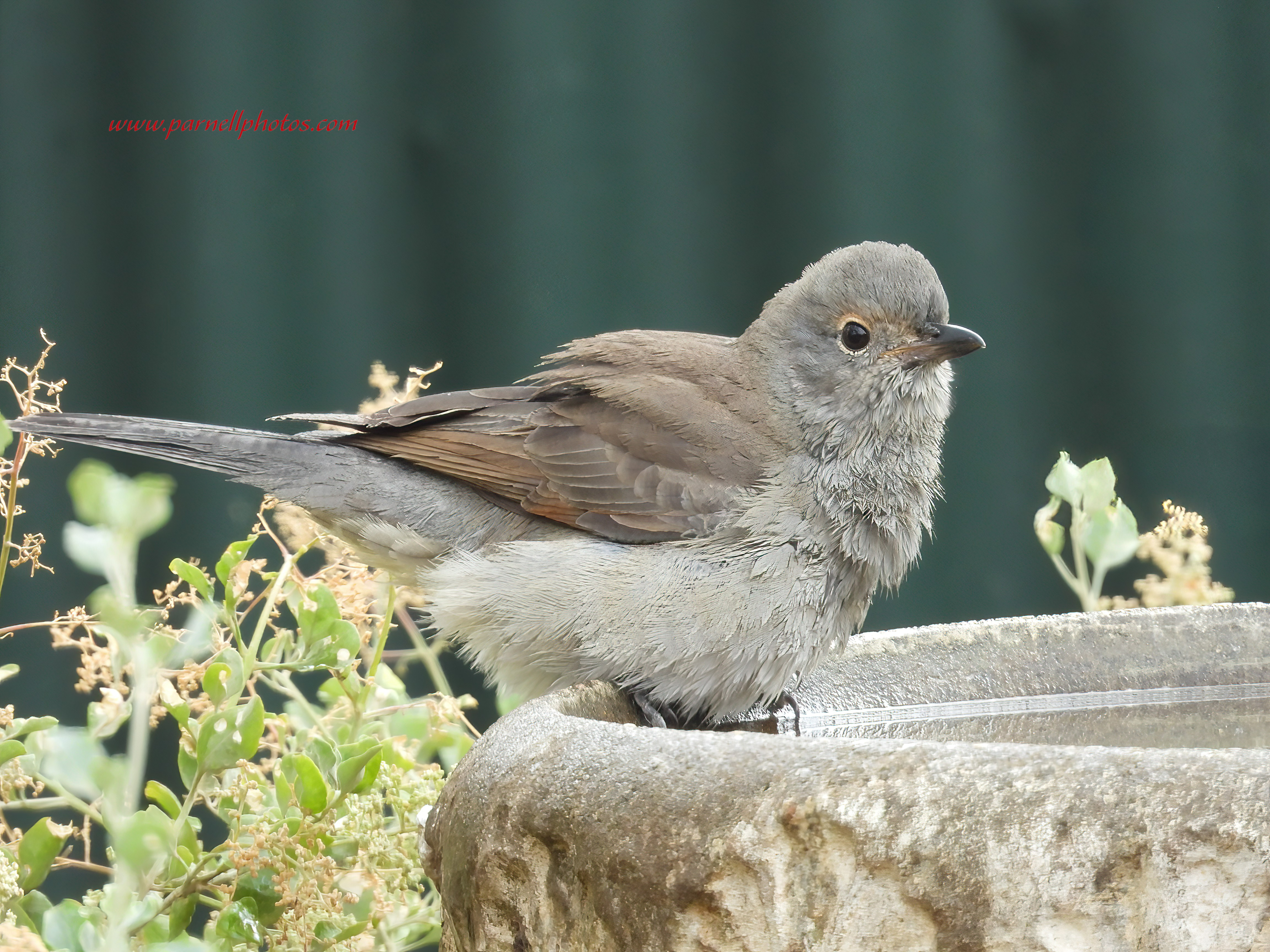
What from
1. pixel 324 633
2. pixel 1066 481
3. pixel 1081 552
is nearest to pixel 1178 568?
pixel 1081 552

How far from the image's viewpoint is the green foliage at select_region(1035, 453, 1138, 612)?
2219mm

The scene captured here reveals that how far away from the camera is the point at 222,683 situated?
1506 millimetres

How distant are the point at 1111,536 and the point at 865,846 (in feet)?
4.36

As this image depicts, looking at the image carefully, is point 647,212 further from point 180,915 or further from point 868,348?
point 180,915

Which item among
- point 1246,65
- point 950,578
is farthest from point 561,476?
point 1246,65

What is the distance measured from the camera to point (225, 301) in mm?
3752

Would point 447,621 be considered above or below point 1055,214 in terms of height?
below

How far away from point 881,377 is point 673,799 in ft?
4.53

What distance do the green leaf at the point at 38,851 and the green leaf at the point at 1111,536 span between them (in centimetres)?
156

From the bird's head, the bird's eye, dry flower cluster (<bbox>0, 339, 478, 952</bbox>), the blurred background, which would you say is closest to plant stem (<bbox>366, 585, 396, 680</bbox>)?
dry flower cluster (<bbox>0, 339, 478, 952</bbox>)

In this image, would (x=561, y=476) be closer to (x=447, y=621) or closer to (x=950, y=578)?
(x=447, y=621)

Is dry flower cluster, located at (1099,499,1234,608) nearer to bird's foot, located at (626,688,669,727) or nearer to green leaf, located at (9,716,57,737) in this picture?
bird's foot, located at (626,688,669,727)

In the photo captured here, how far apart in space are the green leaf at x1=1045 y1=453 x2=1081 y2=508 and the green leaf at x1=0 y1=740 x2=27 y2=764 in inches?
59.0

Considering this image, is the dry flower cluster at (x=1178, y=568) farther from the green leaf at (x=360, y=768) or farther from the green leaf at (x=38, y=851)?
the green leaf at (x=38, y=851)
